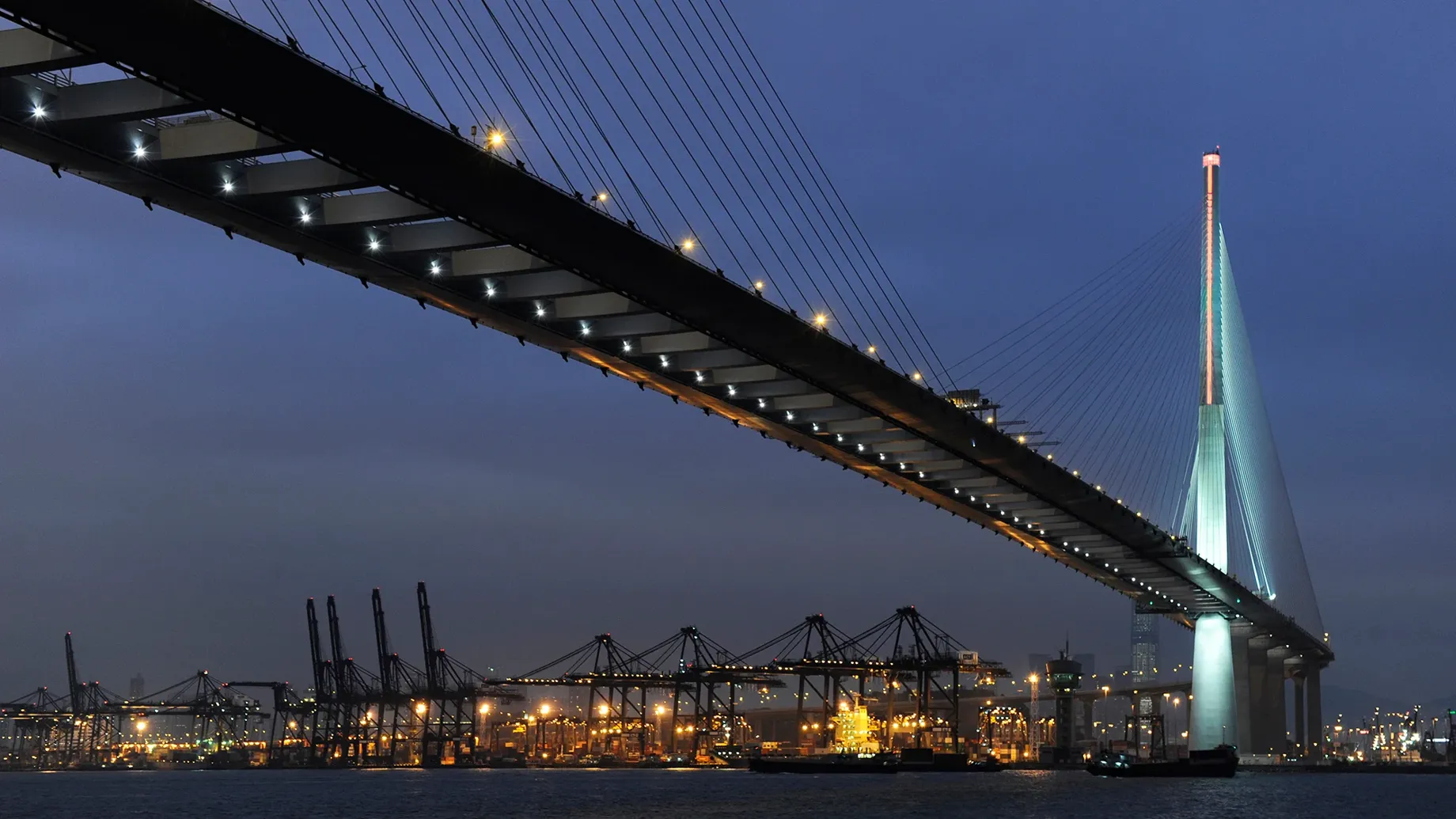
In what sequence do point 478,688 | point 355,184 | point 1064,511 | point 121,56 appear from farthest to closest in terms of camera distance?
point 478,688 → point 1064,511 → point 355,184 → point 121,56

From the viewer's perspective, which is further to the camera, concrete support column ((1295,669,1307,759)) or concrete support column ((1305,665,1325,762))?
concrete support column ((1295,669,1307,759))

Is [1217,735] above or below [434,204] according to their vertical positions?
below

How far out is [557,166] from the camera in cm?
3081

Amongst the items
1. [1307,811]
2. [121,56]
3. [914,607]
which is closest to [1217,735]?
[1307,811]

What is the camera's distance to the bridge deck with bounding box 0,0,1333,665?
81.5ft

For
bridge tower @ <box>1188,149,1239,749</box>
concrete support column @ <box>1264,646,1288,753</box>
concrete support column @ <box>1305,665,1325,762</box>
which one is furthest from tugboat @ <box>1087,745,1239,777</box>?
concrete support column @ <box>1305,665,1325,762</box>

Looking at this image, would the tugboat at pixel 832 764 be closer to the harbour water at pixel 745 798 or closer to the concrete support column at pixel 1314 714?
the harbour water at pixel 745 798

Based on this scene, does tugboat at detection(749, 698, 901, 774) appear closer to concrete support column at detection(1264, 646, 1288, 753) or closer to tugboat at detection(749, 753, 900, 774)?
tugboat at detection(749, 753, 900, 774)

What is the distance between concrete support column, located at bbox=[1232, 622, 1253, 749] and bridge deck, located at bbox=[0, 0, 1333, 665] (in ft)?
224

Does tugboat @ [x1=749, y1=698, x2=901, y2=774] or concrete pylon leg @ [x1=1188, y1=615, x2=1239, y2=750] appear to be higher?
concrete pylon leg @ [x1=1188, y1=615, x2=1239, y2=750]

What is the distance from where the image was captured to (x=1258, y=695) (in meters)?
127

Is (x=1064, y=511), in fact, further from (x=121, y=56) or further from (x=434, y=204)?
(x=121, y=56)

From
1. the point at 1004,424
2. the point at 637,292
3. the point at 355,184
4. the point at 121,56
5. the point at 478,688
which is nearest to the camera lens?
the point at 121,56

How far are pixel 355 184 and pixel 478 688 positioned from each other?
503ft
